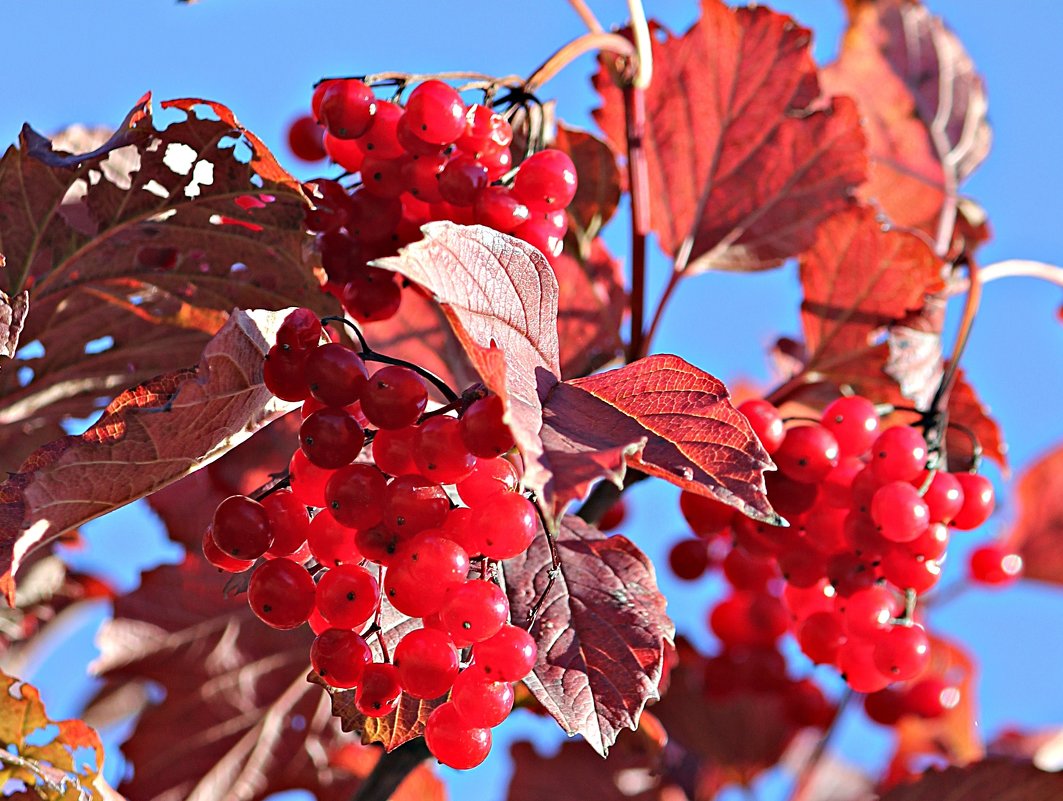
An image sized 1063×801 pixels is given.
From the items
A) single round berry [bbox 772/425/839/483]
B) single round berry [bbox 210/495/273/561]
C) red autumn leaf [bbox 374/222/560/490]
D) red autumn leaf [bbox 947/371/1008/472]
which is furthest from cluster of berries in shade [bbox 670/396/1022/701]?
single round berry [bbox 210/495/273/561]

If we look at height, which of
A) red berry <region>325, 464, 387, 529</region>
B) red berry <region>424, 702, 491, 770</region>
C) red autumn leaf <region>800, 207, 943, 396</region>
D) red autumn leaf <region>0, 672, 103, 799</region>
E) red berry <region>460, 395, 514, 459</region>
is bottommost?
red autumn leaf <region>0, 672, 103, 799</region>

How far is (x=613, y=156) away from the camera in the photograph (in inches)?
40.0

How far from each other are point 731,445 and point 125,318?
0.54m

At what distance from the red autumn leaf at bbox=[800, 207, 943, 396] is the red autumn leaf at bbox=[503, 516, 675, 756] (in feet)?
1.28

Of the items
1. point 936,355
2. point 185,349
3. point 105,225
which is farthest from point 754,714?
point 105,225

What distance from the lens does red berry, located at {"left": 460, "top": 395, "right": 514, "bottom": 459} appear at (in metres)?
0.58

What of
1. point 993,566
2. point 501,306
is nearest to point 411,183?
point 501,306

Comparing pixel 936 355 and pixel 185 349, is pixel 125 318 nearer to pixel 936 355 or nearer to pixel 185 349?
pixel 185 349

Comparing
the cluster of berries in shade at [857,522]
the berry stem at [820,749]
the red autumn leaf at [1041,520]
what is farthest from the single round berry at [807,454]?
the red autumn leaf at [1041,520]

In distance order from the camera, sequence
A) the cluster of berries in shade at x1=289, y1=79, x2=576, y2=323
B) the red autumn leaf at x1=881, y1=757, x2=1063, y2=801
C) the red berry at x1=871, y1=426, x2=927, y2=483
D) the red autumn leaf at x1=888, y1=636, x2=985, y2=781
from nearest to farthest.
A: the cluster of berries in shade at x1=289, y1=79, x2=576, y2=323 → the red berry at x1=871, y1=426, x2=927, y2=483 → the red autumn leaf at x1=881, y1=757, x2=1063, y2=801 → the red autumn leaf at x1=888, y1=636, x2=985, y2=781

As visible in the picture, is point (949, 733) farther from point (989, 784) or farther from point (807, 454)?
point (807, 454)

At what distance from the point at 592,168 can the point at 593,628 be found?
17.7 inches

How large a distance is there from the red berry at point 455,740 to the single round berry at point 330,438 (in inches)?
6.3

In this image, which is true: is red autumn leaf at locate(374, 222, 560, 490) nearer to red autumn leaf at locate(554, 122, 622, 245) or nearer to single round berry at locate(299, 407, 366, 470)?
single round berry at locate(299, 407, 366, 470)
